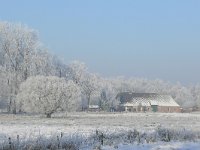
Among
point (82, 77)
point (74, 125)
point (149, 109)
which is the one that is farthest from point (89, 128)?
point (149, 109)

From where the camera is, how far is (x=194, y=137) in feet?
74.2

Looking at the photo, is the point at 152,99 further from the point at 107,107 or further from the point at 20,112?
the point at 20,112

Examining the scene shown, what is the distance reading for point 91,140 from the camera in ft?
64.5

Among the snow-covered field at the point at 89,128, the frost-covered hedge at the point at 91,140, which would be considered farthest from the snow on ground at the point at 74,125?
the frost-covered hedge at the point at 91,140

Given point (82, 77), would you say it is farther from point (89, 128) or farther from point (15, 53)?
point (89, 128)

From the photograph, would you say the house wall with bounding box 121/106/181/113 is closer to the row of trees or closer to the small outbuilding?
the small outbuilding

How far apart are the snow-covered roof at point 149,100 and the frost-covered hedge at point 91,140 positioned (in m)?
124

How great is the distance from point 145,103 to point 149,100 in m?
2.25

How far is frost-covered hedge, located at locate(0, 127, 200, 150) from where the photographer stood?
16.6 m

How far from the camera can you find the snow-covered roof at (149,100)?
148 metres

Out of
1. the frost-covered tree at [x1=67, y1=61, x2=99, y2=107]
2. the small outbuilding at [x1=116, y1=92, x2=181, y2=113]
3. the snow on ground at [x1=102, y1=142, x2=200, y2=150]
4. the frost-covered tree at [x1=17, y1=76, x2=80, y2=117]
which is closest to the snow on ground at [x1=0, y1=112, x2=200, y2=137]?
the snow on ground at [x1=102, y1=142, x2=200, y2=150]

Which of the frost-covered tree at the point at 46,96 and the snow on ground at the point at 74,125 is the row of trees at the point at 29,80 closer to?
the frost-covered tree at the point at 46,96

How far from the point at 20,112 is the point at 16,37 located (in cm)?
1294

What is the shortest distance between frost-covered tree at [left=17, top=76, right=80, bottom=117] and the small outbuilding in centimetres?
6988
